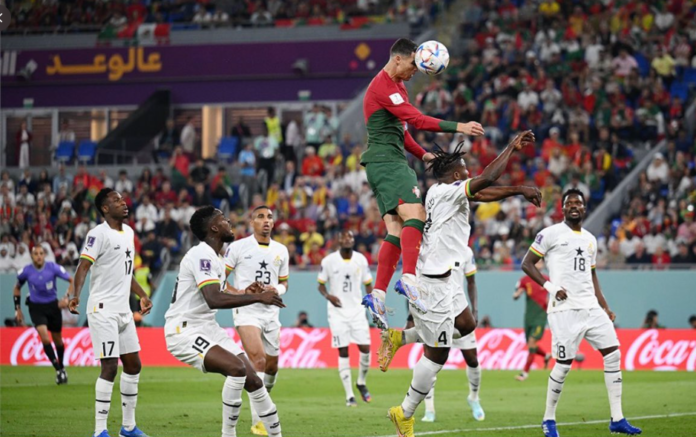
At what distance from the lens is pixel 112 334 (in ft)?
41.1

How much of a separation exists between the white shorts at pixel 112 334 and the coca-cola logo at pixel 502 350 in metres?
12.8

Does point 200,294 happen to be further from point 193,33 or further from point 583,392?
point 193,33

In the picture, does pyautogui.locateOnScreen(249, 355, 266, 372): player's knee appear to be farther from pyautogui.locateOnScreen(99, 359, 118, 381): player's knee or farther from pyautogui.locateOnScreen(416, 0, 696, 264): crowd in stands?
pyautogui.locateOnScreen(416, 0, 696, 264): crowd in stands

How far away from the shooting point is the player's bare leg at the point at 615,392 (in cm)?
1239

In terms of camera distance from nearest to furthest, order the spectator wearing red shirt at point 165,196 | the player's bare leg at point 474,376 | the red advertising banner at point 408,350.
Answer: the player's bare leg at point 474,376
the red advertising banner at point 408,350
the spectator wearing red shirt at point 165,196

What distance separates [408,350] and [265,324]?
A: 1105 cm

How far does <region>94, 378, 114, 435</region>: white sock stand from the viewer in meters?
11.9

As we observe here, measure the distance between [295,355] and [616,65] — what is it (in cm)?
1312

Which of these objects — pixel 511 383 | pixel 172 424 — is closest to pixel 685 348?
pixel 511 383

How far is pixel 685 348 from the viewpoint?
22.8 m

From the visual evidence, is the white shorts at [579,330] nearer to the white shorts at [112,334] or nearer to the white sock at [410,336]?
the white sock at [410,336]

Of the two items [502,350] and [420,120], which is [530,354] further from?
[420,120]

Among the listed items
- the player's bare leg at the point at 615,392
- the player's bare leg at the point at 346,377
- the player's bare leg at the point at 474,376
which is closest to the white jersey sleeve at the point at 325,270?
the player's bare leg at the point at 346,377

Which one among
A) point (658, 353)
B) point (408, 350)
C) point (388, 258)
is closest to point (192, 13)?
point (408, 350)
